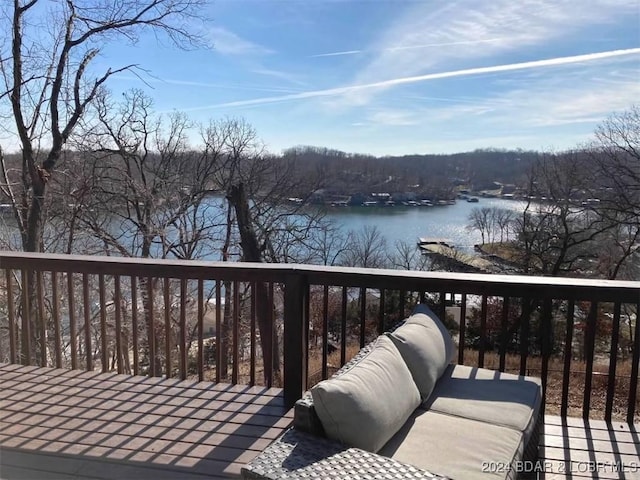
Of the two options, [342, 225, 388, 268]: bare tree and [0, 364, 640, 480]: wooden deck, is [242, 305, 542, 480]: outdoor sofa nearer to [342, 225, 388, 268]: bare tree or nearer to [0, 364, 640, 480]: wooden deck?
[0, 364, 640, 480]: wooden deck

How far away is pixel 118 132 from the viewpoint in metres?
12.7

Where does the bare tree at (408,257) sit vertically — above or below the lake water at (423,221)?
below

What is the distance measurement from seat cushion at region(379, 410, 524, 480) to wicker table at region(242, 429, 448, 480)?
22 cm

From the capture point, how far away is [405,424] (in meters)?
1.85

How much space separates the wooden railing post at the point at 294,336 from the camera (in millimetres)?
2660

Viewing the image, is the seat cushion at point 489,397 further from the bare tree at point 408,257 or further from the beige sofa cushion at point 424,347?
the bare tree at point 408,257

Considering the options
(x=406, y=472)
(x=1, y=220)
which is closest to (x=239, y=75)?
(x=1, y=220)

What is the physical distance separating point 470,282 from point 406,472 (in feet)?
4.37

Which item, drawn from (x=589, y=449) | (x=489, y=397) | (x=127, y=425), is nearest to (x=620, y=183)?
(x=589, y=449)

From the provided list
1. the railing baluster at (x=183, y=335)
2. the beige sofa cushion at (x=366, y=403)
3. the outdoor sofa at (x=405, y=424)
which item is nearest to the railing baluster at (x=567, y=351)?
the outdoor sofa at (x=405, y=424)

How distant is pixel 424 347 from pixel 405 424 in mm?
397

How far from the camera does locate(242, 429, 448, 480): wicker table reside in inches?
54.1

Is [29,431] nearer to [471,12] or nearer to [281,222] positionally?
[471,12]

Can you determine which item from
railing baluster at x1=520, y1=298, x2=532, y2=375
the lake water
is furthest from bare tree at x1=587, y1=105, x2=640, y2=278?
railing baluster at x1=520, y1=298, x2=532, y2=375
